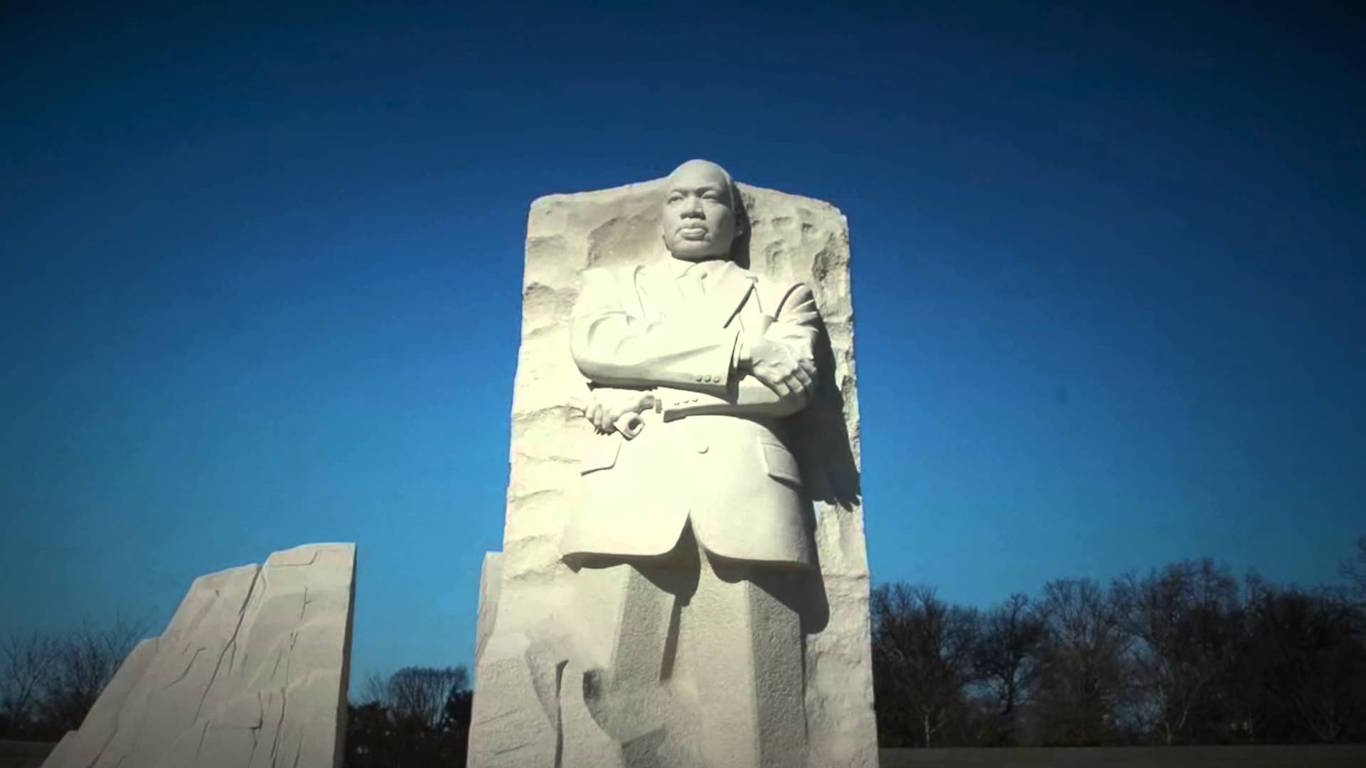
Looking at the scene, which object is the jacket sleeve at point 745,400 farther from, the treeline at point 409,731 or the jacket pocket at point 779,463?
the treeline at point 409,731

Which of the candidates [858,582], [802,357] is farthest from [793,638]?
[802,357]

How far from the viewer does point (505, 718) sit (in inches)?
155

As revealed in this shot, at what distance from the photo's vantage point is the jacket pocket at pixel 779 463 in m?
3.96

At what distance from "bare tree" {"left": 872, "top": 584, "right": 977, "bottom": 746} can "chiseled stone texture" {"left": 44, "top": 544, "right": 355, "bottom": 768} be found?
16.0m

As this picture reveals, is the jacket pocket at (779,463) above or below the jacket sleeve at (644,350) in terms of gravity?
below

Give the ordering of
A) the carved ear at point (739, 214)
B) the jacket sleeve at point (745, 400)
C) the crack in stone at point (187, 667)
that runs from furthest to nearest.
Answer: the crack in stone at point (187, 667), the carved ear at point (739, 214), the jacket sleeve at point (745, 400)

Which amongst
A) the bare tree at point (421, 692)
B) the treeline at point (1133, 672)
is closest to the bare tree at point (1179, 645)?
the treeline at point (1133, 672)

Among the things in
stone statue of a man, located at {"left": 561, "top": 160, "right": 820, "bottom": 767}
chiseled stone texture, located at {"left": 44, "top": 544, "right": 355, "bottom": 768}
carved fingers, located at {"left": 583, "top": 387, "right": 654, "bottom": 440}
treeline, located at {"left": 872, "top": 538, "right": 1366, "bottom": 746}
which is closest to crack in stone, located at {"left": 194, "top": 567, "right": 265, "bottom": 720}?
chiseled stone texture, located at {"left": 44, "top": 544, "right": 355, "bottom": 768}

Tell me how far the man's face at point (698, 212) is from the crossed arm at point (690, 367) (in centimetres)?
57

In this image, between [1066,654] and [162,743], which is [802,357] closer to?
[162,743]

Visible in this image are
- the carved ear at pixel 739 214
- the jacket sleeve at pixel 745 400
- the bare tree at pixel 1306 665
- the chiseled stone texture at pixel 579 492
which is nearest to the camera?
the chiseled stone texture at pixel 579 492

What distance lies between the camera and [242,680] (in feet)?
27.2

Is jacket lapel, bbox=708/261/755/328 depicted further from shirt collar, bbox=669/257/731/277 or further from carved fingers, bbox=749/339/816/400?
carved fingers, bbox=749/339/816/400

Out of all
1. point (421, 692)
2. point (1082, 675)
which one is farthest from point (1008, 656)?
point (421, 692)
